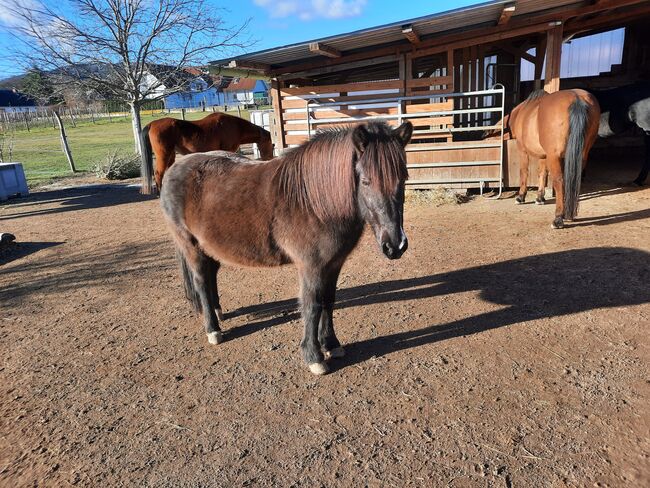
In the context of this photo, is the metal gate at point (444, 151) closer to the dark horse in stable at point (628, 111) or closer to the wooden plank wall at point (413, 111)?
the wooden plank wall at point (413, 111)

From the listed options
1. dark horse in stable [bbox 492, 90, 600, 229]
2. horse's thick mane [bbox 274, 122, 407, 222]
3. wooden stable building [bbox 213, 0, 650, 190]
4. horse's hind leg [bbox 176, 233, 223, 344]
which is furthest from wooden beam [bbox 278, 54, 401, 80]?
horse's hind leg [bbox 176, 233, 223, 344]

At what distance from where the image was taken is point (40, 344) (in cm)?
360

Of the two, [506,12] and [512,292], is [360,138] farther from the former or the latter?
[506,12]

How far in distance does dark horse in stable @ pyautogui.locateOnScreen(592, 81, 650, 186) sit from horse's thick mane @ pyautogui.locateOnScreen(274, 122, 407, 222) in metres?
7.75

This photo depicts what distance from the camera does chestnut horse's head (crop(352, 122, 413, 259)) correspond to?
2.46m

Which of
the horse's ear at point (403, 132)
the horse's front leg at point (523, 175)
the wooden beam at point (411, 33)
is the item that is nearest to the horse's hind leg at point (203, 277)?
the horse's ear at point (403, 132)

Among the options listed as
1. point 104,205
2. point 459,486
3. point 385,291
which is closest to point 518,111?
point 385,291

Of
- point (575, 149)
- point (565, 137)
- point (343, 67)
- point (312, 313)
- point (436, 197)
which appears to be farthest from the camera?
point (343, 67)

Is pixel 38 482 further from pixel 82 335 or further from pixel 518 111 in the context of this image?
pixel 518 111

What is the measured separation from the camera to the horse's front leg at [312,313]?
9.34 ft

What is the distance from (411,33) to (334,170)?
19.1ft

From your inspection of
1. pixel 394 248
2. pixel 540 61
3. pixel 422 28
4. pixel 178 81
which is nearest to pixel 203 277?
pixel 394 248

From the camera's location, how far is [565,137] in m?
5.75

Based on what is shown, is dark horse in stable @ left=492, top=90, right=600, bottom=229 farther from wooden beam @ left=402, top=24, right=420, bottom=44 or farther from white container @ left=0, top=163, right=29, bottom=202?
white container @ left=0, top=163, right=29, bottom=202
